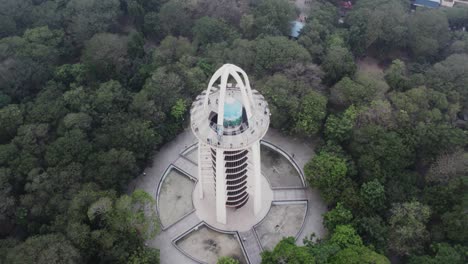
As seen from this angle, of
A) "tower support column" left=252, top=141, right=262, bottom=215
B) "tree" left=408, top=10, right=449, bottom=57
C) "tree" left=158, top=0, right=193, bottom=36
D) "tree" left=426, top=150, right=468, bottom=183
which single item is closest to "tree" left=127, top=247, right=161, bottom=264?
"tower support column" left=252, top=141, right=262, bottom=215

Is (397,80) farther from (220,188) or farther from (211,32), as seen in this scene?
(220,188)

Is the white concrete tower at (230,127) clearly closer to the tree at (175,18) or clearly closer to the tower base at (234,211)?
the tower base at (234,211)

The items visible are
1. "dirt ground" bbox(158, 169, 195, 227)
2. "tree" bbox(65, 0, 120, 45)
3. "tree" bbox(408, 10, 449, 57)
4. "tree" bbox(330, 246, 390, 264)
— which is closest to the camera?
"tree" bbox(330, 246, 390, 264)

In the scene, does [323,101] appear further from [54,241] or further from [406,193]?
[54,241]

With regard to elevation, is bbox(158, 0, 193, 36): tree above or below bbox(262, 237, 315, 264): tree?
above

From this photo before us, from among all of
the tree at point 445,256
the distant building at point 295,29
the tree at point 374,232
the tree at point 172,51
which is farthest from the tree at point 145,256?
the distant building at point 295,29

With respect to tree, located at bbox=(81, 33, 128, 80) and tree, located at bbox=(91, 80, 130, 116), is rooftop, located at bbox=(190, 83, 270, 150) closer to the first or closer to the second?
tree, located at bbox=(91, 80, 130, 116)
